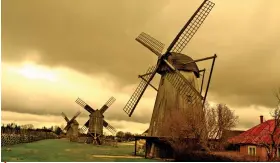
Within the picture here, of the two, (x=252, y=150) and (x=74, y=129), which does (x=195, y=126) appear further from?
(x=74, y=129)

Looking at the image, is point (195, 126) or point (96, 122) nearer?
point (195, 126)

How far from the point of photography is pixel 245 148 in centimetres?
1952

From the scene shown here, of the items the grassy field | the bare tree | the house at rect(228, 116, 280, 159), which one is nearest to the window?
the house at rect(228, 116, 280, 159)

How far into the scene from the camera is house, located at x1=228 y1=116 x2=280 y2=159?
17661 millimetres

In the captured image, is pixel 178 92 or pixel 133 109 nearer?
pixel 178 92

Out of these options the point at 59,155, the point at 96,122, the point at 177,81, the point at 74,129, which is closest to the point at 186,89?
the point at 177,81

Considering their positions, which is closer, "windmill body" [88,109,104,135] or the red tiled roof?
the red tiled roof

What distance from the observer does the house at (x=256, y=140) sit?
17.7m

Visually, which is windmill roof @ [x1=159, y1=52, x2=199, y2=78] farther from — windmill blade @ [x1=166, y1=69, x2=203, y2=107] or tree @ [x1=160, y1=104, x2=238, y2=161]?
tree @ [x1=160, y1=104, x2=238, y2=161]

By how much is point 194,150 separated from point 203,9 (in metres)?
7.55

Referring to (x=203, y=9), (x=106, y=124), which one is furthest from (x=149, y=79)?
(x=106, y=124)

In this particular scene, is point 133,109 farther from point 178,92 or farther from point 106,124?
point 106,124

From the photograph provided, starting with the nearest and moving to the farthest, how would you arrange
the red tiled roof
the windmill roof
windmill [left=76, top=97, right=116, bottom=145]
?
the red tiled roof → the windmill roof → windmill [left=76, top=97, right=116, bottom=145]

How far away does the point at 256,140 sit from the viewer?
18641mm
